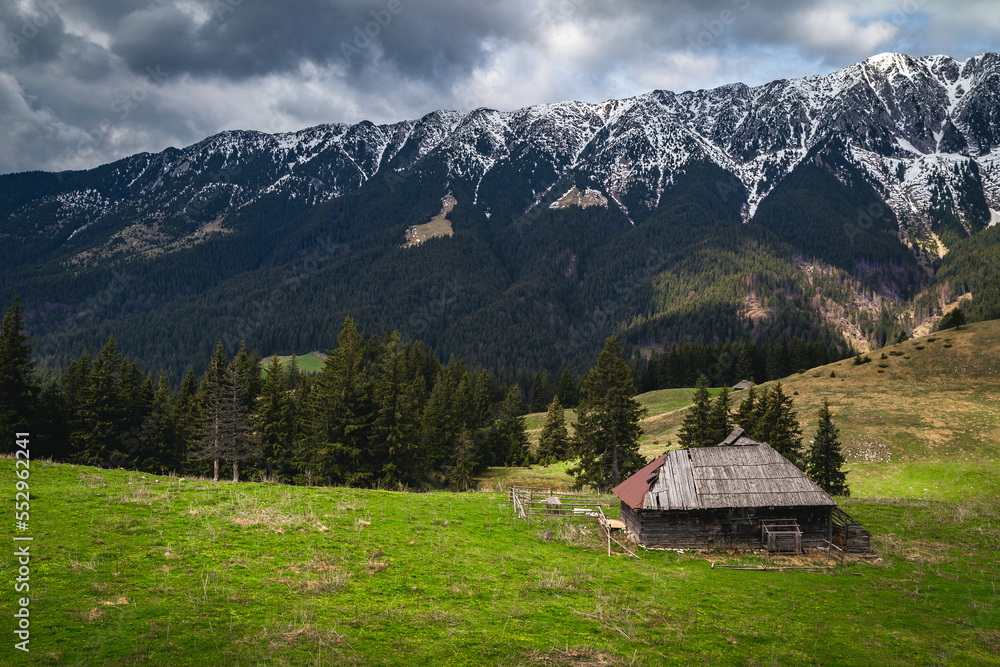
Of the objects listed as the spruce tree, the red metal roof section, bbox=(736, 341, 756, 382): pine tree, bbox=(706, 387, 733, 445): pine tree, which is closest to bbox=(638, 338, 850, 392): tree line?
bbox=(736, 341, 756, 382): pine tree

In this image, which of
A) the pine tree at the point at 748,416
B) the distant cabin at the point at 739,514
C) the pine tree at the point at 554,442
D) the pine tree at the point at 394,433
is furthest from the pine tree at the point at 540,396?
the distant cabin at the point at 739,514

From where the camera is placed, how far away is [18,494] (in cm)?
2072

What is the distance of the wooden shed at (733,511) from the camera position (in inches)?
1206

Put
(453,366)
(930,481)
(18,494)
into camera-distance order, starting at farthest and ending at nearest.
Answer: (453,366) → (930,481) → (18,494)

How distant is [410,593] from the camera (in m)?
18.8

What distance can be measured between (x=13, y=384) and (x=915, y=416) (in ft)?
309

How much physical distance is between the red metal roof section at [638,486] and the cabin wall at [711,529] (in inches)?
33.5

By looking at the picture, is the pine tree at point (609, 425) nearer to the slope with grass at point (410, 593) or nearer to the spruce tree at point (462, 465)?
the spruce tree at point (462, 465)

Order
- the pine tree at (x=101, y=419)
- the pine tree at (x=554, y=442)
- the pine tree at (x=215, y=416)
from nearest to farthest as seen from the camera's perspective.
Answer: the pine tree at (x=215, y=416) < the pine tree at (x=101, y=419) < the pine tree at (x=554, y=442)

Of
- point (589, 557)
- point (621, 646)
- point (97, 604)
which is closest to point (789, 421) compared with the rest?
point (589, 557)

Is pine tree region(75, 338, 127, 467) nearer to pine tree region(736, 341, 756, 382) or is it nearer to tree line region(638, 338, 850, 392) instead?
tree line region(638, 338, 850, 392)

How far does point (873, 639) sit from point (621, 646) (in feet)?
30.7

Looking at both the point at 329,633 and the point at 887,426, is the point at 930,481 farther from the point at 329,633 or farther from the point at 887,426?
the point at 329,633

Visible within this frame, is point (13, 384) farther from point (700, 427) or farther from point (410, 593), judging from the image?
point (700, 427)
